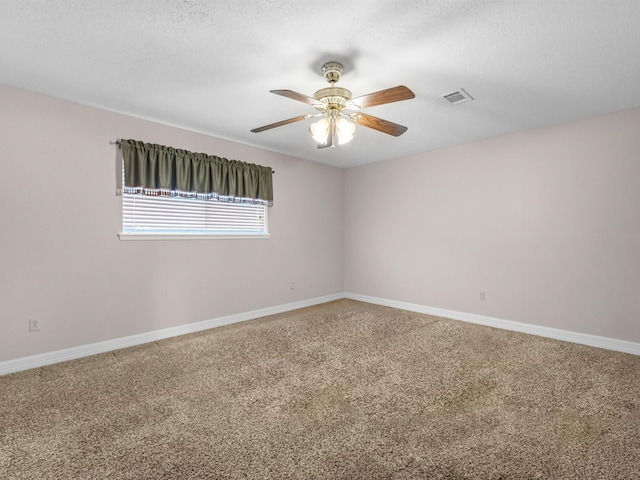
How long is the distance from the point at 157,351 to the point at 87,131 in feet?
7.37

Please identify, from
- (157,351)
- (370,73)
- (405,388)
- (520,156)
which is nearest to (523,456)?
(405,388)

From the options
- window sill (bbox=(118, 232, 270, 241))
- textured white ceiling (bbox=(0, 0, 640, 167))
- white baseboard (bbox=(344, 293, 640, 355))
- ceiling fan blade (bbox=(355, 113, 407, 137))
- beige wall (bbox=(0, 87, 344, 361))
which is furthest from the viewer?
window sill (bbox=(118, 232, 270, 241))

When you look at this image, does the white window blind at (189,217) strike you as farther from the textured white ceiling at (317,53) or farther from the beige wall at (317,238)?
the textured white ceiling at (317,53)

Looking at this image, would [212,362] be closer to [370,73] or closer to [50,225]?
[50,225]

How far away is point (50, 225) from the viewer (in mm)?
3072

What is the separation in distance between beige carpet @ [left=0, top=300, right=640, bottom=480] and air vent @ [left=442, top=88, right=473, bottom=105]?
239 centimetres

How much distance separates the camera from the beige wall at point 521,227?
3467 millimetres

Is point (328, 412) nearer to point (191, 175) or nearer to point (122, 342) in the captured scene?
point (122, 342)

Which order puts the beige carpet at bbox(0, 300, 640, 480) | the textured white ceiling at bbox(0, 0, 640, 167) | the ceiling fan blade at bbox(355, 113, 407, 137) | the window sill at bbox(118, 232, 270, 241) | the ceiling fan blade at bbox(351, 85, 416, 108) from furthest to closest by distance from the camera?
the window sill at bbox(118, 232, 270, 241) < the ceiling fan blade at bbox(355, 113, 407, 137) < the ceiling fan blade at bbox(351, 85, 416, 108) < the textured white ceiling at bbox(0, 0, 640, 167) < the beige carpet at bbox(0, 300, 640, 480)

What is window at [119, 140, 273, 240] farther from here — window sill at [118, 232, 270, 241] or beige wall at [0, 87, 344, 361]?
beige wall at [0, 87, 344, 361]

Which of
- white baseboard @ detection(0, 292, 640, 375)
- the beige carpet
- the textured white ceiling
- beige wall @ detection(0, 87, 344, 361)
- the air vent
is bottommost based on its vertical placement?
the beige carpet

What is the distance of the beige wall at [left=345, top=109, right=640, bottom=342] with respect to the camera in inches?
136

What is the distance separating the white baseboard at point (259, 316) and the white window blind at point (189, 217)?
110 cm

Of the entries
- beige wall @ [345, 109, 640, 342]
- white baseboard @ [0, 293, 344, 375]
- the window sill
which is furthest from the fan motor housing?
white baseboard @ [0, 293, 344, 375]
